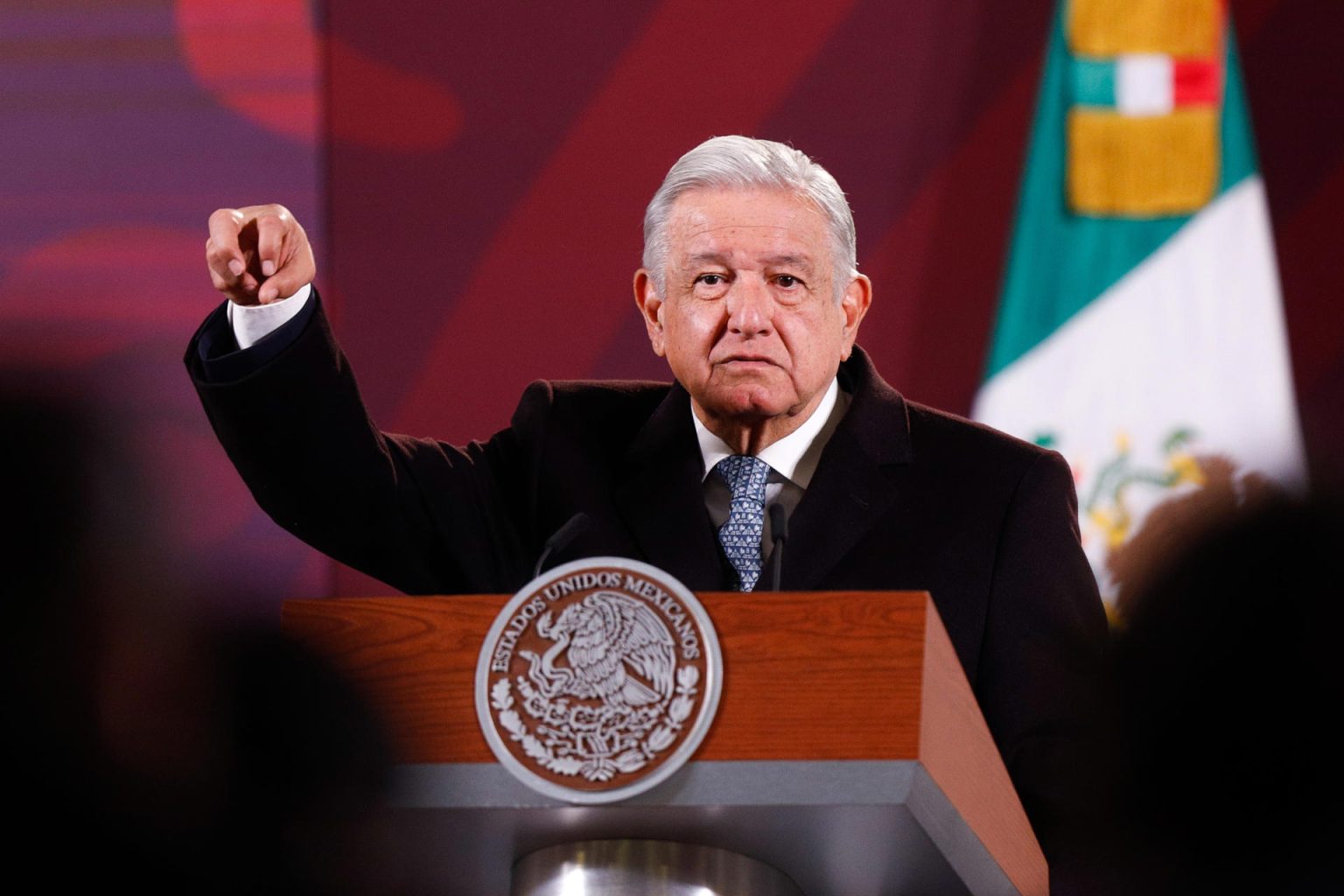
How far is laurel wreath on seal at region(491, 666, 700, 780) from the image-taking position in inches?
49.3

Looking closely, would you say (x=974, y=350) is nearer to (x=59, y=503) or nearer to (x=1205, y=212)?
(x=1205, y=212)

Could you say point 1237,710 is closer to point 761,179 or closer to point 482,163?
point 761,179

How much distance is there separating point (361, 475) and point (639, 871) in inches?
28.0

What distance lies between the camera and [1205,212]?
3.85 m

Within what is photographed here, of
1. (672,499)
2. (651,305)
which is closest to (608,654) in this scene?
(672,499)

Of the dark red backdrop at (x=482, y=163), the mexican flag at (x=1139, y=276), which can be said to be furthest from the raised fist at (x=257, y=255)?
the mexican flag at (x=1139, y=276)

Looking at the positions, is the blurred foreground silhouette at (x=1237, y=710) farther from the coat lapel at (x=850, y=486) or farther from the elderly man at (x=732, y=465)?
the coat lapel at (x=850, y=486)

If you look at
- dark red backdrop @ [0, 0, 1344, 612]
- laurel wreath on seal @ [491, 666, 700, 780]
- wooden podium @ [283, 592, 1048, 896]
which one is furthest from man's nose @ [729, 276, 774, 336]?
dark red backdrop @ [0, 0, 1344, 612]

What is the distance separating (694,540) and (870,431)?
28 centimetres

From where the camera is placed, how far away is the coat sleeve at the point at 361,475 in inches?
71.3

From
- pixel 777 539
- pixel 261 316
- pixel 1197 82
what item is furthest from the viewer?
pixel 1197 82

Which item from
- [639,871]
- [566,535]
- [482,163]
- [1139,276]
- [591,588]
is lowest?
[639,871]

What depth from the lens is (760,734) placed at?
4.14ft

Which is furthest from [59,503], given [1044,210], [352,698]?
[1044,210]
